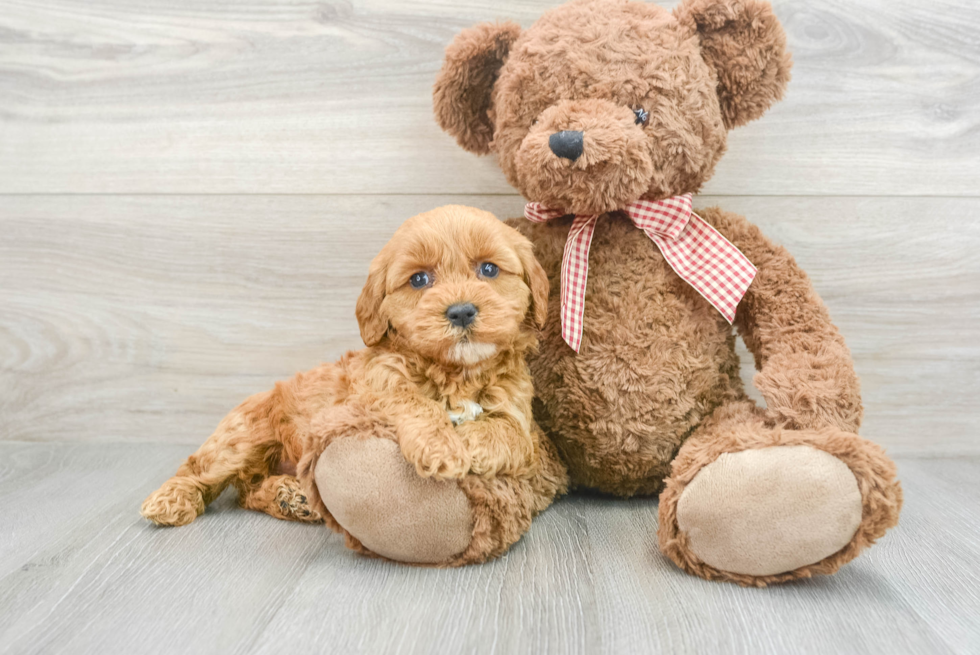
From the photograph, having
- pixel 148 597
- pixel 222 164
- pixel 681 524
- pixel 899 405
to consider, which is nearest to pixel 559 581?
pixel 681 524

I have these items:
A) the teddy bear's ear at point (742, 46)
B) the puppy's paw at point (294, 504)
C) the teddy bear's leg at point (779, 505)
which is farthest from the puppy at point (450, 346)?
the teddy bear's ear at point (742, 46)

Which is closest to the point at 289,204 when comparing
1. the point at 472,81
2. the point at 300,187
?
the point at 300,187

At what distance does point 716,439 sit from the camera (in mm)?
881

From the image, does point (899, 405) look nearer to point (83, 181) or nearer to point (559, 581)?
point (559, 581)

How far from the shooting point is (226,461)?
1.08 m

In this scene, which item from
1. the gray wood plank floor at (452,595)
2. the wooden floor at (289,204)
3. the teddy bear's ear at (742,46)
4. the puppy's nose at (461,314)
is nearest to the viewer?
the gray wood plank floor at (452,595)

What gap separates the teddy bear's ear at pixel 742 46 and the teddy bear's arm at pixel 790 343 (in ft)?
0.60

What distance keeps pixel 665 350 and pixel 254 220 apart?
82cm

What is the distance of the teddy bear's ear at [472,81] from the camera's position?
1.06 m

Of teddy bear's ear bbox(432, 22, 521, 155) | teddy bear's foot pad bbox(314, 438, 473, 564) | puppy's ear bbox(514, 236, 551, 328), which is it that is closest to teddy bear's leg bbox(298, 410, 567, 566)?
teddy bear's foot pad bbox(314, 438, 473, 564)

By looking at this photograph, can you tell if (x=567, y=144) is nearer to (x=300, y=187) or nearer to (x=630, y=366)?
(x=630, y=366)

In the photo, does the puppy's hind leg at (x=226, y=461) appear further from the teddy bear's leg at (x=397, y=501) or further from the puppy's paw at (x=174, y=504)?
the teddy bear's leg at (x=397, y=501)

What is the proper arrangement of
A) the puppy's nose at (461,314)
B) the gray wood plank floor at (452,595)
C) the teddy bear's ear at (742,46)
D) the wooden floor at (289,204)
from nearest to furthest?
the gray wood plank floor at (452,595), the puppy's nose at (461,314), the teddy bear's ear at (742,46), the wooden floor at (289,204)

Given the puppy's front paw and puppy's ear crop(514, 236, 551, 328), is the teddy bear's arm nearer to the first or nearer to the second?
puppy's ear crop(514, 236, 551, 328)
